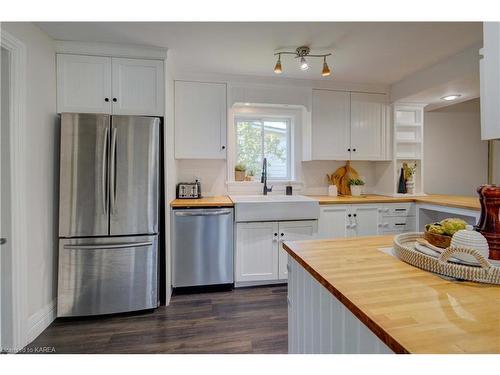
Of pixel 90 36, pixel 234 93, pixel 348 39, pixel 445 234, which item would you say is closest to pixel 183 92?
pixel 234 93

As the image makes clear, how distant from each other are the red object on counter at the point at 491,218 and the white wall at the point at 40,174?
2648mm

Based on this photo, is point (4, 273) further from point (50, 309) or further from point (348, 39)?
point (348, 39)

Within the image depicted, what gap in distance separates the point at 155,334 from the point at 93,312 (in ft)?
2.13

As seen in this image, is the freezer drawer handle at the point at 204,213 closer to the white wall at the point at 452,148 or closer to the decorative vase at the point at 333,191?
the decorative vase at the point at 333,191

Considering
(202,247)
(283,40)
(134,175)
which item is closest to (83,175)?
(134,175)

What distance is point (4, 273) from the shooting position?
1813mm

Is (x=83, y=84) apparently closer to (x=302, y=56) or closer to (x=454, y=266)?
(x=302, y=56)

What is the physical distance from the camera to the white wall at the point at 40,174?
76.4 inches

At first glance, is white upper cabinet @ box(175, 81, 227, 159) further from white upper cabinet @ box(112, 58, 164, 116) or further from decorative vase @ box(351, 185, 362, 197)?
decorative vase @ box(351, 185, 362, 197)

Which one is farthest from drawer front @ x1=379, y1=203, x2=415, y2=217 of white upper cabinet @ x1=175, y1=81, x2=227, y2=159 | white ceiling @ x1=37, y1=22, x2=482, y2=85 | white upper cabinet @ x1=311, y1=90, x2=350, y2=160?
white upper cabinet @ x1=175, y1=81, x2=227, y2=159

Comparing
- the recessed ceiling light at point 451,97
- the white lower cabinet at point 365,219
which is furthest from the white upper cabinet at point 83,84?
the recessed ceiling light at point 451,97

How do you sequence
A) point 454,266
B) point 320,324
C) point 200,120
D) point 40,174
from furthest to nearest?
1. point 200,120
2. point 40,174
3. point 320,324
4. point 454,266

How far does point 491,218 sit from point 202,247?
2.27 meters

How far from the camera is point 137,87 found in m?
2.39
